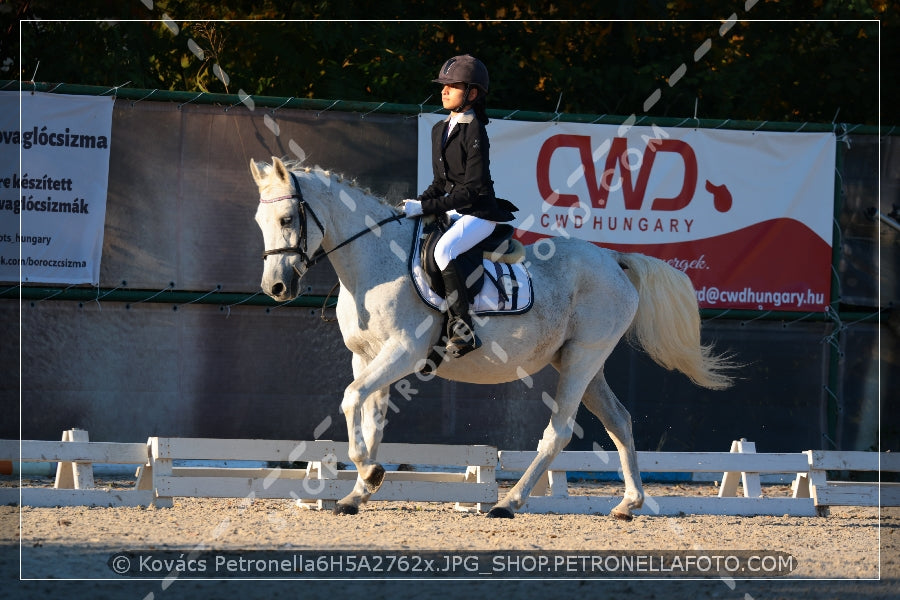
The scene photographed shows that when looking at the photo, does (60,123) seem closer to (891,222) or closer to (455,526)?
(455,526)

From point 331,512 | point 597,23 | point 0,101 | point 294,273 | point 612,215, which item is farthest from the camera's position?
point 597,23

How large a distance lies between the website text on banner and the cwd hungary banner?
9.79ft

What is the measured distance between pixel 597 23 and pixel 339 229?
7740 mm

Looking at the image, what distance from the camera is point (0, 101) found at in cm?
1036

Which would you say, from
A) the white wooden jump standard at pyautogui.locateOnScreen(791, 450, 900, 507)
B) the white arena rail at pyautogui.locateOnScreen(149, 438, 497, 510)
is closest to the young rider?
the white arena rail at pyautogui.locateOnScreen(149, 438, 497, 510)

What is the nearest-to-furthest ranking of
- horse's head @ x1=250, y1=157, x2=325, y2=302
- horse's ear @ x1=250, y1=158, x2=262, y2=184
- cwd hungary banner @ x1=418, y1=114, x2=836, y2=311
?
1. horse's head @ x1=250, y1=157, x2=325, y2=302
2. horse's ear @ x1=250, y1=158, x2=262, y2=184
3. cwd hungary banner @ x1=418, y1=114, x2=836, y2=311

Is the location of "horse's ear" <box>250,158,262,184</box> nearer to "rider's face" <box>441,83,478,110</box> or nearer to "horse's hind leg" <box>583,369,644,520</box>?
"rider's face" <box>441,83,478,110</box>

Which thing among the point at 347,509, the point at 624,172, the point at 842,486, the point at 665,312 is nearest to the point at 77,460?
the point at 347,509

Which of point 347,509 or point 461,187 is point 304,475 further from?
point 461,187

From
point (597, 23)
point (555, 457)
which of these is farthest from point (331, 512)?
point (597, 23)

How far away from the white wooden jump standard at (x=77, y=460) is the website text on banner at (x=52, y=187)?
110 inches

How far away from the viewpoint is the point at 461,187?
7.58 m

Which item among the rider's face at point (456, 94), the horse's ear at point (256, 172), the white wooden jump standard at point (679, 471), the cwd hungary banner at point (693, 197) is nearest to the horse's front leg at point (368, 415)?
the white wooden jump standard at point (679, 471)

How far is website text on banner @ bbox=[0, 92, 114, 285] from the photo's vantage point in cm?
1032
